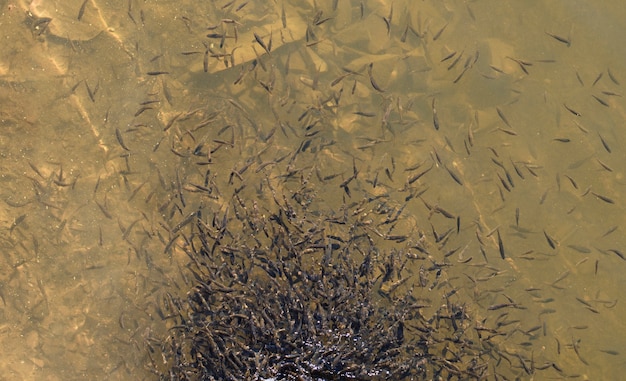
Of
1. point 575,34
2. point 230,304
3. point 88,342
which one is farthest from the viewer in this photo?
point 575,34

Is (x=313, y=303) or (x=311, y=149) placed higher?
(x=311, y=149)

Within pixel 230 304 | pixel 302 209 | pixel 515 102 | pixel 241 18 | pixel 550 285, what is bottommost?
pixel 550 285

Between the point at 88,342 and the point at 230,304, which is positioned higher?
the point at 230,304

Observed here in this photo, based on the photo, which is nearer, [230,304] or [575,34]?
[230,304]

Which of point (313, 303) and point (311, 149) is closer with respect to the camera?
point (313, 303)

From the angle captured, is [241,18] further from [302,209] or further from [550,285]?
[550,285]

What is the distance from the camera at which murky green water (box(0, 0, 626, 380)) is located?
5387 mm

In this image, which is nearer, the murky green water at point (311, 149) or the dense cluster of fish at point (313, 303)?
the dense cluster of fish at point (313, 303)

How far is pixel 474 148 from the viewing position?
19.7ft

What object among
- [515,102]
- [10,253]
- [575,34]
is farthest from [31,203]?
[575,34]

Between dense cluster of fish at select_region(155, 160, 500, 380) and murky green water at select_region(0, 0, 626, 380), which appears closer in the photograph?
dense cluster of fish at select_region(155, 160, 500, 380)

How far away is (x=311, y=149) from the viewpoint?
5770 millimetres

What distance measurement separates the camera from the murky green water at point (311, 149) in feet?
17.7

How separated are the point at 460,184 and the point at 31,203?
468cm
